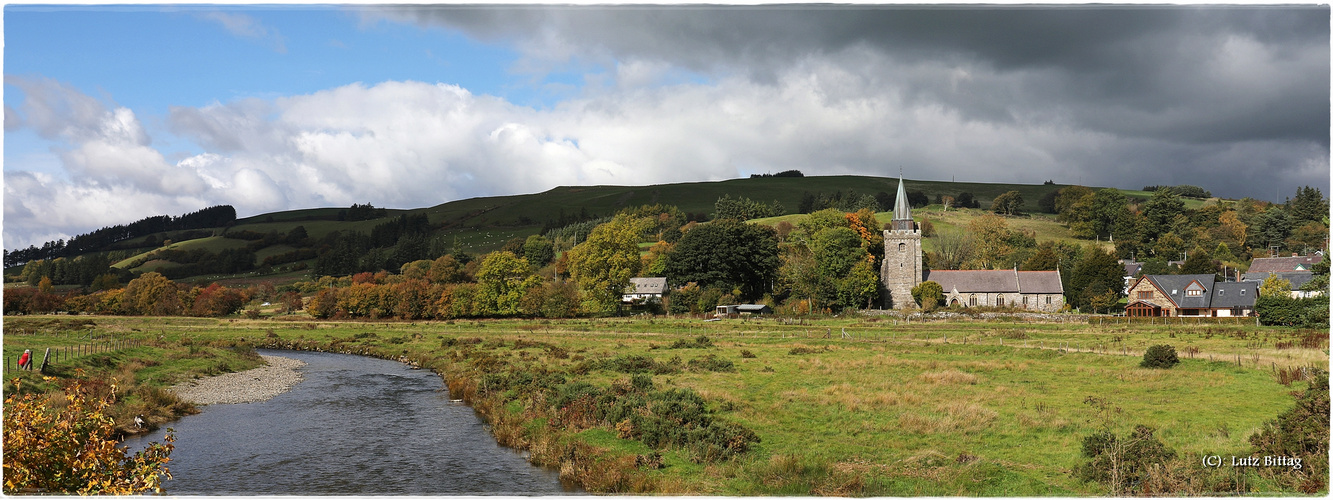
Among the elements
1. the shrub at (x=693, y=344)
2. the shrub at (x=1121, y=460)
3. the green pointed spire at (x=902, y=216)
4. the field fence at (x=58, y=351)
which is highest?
the green pointed spire at (x=902, y=216)

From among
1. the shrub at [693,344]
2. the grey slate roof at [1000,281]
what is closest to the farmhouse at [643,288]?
the grey slate roof at [1000,281]

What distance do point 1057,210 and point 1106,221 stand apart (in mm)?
40051

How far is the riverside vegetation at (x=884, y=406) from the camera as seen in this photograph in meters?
16.3

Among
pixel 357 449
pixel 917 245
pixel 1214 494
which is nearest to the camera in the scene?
pixel 1214 494

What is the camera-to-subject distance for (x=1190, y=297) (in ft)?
257

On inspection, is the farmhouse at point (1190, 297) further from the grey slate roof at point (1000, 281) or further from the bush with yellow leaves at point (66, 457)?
the bush with yellow leaves at point (66, 457)

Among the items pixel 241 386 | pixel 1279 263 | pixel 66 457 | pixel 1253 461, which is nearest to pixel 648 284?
pixel 241 386

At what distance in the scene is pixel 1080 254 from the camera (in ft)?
348

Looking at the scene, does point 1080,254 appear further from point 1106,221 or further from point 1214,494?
point 1214,494

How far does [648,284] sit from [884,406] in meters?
78.6

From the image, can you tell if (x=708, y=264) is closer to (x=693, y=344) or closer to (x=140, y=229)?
(x=693, y=344)

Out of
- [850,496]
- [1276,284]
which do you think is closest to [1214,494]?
[850,496]

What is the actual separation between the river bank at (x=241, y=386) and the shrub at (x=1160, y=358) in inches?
1574

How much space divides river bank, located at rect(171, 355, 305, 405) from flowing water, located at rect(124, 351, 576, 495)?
117 centimetres
